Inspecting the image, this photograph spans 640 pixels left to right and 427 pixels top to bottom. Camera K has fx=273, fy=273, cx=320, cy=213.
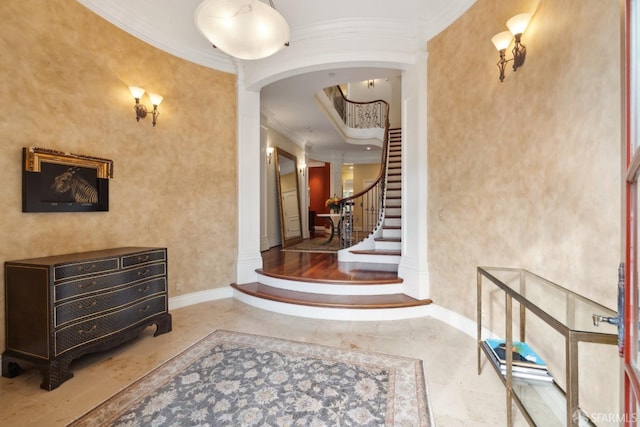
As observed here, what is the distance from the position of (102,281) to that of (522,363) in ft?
10.0

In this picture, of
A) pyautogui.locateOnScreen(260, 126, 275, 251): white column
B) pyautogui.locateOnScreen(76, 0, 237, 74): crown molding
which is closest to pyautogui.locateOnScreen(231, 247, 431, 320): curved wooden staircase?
pyautogui.locateOnScreen(260, 126, 275, 251): white column

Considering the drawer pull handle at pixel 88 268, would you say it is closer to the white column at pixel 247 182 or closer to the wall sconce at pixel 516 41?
the white column at pixel 247 182

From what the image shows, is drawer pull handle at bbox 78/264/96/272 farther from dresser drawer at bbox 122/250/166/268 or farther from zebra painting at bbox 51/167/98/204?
zebra painting at bbox 51/167/98/204

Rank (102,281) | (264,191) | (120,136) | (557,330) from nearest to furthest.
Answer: (557,330) < (102,281) < (120,136) < (264,191)

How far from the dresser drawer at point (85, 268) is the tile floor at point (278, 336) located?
0.77 meters

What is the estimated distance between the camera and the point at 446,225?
3.02 metres

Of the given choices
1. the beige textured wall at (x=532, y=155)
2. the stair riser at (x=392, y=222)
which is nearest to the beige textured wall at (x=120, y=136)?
the stair riser at (x=392, y=222)

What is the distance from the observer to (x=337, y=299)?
10.8 ft

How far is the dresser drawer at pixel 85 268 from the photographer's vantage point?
2010 mm

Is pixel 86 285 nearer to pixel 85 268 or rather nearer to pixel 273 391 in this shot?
pixel 85 268

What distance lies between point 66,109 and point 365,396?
11.3ft

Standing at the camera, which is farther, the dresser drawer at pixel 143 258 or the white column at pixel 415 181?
the white column at pixel 415 181

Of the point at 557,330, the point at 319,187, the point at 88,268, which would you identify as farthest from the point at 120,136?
Answer: the point at 319,187

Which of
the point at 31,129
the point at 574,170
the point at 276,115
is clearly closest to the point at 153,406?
the point at 31,129
